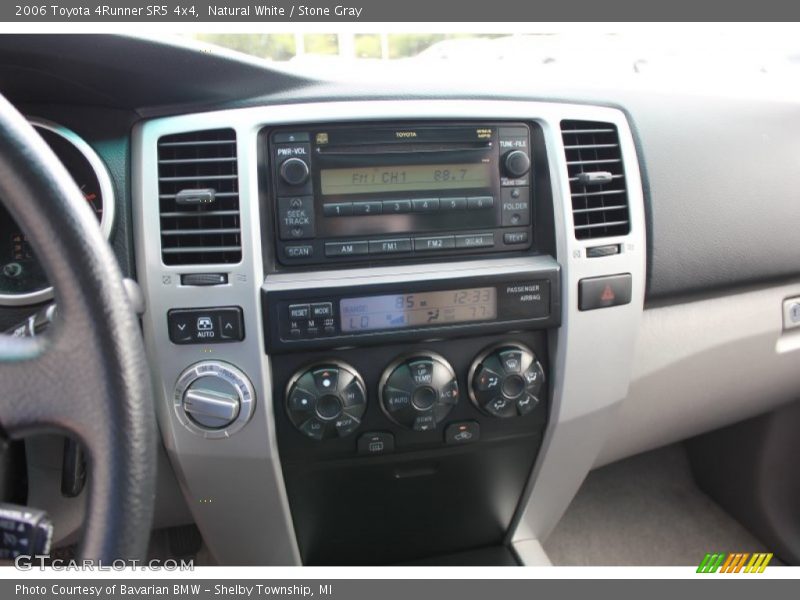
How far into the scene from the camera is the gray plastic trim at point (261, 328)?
0.97 metres

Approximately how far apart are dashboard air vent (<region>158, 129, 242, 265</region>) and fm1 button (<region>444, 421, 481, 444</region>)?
1.60 feet

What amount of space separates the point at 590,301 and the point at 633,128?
13.7 inches

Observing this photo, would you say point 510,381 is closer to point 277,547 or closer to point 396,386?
point 396,386

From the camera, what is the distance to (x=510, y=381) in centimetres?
109

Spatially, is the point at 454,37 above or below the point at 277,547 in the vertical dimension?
above

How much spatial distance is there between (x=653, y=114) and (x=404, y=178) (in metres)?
0.53

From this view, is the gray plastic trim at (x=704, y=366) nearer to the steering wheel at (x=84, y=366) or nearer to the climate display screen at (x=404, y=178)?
the climate display screen at (x=404, y=178)

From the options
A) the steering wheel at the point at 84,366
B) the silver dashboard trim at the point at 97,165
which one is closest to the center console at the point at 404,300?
the silver dashboard trim at the point at 97,165

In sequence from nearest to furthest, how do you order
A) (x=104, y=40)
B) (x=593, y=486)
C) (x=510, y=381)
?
(x=104, y=40)
(x=510, y=381)
(x=593, y=486)

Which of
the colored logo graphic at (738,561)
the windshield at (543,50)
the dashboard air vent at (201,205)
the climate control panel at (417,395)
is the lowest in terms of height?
the colored logo graphic at (738,561)

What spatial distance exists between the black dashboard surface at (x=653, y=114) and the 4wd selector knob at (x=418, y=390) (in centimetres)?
45

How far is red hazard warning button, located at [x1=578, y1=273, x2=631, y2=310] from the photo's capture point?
111cm

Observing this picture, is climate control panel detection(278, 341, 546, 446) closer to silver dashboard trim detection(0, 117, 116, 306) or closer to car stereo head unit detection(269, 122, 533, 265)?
car stereo head unit detection(269, 122, 533, 265)
